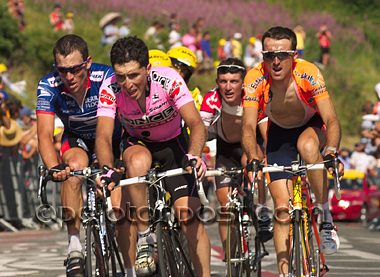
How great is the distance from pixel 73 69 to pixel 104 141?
2.22ft

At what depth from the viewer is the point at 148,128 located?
33.3ft

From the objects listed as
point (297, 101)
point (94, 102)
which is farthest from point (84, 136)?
point (297, 101)

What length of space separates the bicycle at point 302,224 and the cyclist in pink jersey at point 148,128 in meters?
0.68

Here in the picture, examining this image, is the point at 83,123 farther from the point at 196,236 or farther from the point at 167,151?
the point at 196,236

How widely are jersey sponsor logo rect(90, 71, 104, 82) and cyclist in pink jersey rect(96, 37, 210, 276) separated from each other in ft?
1.27

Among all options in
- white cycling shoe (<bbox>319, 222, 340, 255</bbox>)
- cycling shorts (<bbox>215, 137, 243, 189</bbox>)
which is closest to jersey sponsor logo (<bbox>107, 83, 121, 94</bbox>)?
white cycling shoe (<bbox>319, 222, 340, 255</bbox>)

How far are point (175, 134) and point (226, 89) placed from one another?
65.7 inches

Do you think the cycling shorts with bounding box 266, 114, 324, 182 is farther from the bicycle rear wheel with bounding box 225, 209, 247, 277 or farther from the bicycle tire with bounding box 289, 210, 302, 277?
the bicycle tire with bounding box 289, 210, 302, 277

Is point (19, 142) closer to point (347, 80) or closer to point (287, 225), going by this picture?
point (287, 225)

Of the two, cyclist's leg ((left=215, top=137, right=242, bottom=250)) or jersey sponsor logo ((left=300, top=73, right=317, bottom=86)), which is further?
cyclist's leg ((left=215, top=137, right=242, bottom=250))

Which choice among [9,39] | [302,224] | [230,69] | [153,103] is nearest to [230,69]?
[230,69]

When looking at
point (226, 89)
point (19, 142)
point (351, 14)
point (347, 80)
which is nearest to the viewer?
point (226, 89)

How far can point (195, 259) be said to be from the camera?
1010 centimetres

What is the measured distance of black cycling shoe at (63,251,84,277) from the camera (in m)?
9.55
